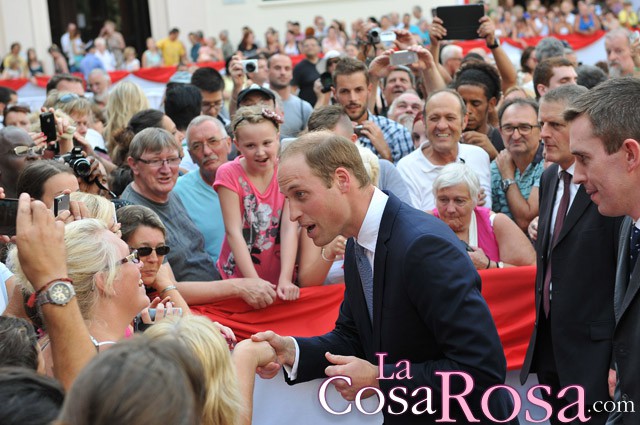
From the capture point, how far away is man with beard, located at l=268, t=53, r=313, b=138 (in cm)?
799

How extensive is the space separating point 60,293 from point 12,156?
2.96m

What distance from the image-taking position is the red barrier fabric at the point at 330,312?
15.6 feet

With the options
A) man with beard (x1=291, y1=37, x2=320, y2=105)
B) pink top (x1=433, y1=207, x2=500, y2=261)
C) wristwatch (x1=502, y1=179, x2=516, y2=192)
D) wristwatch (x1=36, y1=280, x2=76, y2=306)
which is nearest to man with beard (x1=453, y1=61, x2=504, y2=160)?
wristwatch (x1=502, y1=179, x2=516, y2=192)

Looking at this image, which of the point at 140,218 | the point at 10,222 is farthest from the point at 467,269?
the point at 140,218

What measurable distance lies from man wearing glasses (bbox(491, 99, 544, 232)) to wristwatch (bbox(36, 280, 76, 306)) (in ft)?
11.8

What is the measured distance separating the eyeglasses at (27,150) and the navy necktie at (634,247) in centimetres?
344

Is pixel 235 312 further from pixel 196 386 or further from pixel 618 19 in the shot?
pixel 618 19

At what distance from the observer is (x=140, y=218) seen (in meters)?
4.30

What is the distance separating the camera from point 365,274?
315 cm

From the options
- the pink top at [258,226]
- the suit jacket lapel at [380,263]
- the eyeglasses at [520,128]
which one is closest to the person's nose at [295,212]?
the suit jacket lapel at [380,263]

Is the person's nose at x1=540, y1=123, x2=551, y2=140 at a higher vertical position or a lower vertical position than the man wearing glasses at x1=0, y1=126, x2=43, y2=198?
higher

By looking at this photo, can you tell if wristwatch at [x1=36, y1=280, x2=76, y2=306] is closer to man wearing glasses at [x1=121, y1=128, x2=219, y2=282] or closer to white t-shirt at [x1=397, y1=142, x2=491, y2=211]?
man wearing glasses at [x1=121, y1=128, x2=219, y2=282]

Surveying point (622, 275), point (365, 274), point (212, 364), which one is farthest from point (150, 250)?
point (622, 275)

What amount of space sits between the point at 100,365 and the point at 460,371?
1.49 m
